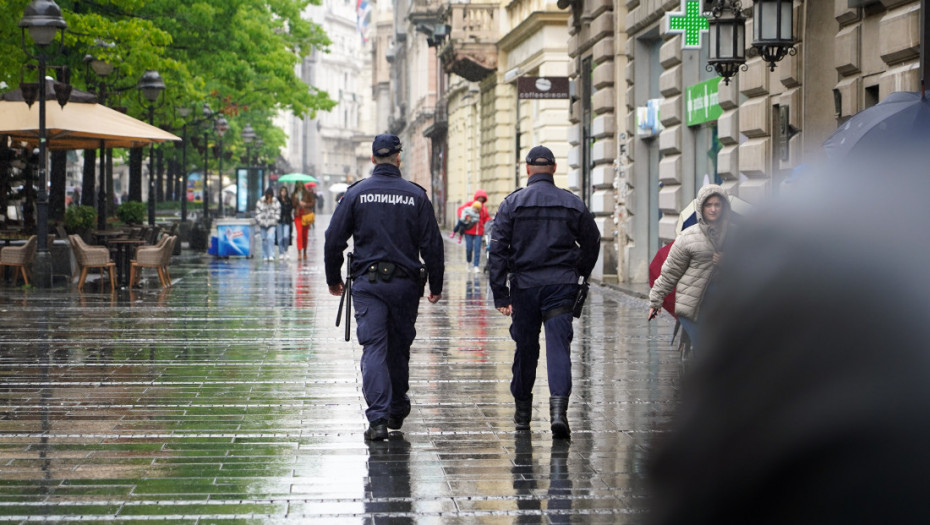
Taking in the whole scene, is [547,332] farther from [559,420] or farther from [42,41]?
[42,41]

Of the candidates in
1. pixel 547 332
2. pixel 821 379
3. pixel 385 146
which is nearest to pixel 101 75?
pixel 385 146

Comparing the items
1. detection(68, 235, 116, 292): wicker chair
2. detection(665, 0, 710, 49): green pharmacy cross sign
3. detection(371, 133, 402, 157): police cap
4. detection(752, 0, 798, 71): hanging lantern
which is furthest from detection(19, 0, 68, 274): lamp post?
detection(371, 133, 402, 157): police cap

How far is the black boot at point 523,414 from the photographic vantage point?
874cm

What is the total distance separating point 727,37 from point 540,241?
7018mm

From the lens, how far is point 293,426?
8875mm

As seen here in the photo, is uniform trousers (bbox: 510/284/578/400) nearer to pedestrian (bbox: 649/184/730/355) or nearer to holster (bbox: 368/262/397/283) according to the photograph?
holster (bbox: 368/262/397/283)

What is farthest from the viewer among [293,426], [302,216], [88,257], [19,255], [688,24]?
[302,216]

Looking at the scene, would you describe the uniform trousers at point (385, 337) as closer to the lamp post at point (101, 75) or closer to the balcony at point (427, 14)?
the lamp post at point (101, 75)

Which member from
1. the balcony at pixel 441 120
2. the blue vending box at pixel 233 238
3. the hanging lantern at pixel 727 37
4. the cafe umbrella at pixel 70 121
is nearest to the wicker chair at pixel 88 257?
the cafe umbrella at pixel 70 121

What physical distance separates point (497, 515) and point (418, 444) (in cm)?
194

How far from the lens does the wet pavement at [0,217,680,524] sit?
6.59 meters

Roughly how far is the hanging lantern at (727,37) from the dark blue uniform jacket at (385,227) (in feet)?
22.3

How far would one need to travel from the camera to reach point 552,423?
27.6ft

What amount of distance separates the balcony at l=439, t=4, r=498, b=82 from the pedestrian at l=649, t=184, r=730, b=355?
31020 millimetres
